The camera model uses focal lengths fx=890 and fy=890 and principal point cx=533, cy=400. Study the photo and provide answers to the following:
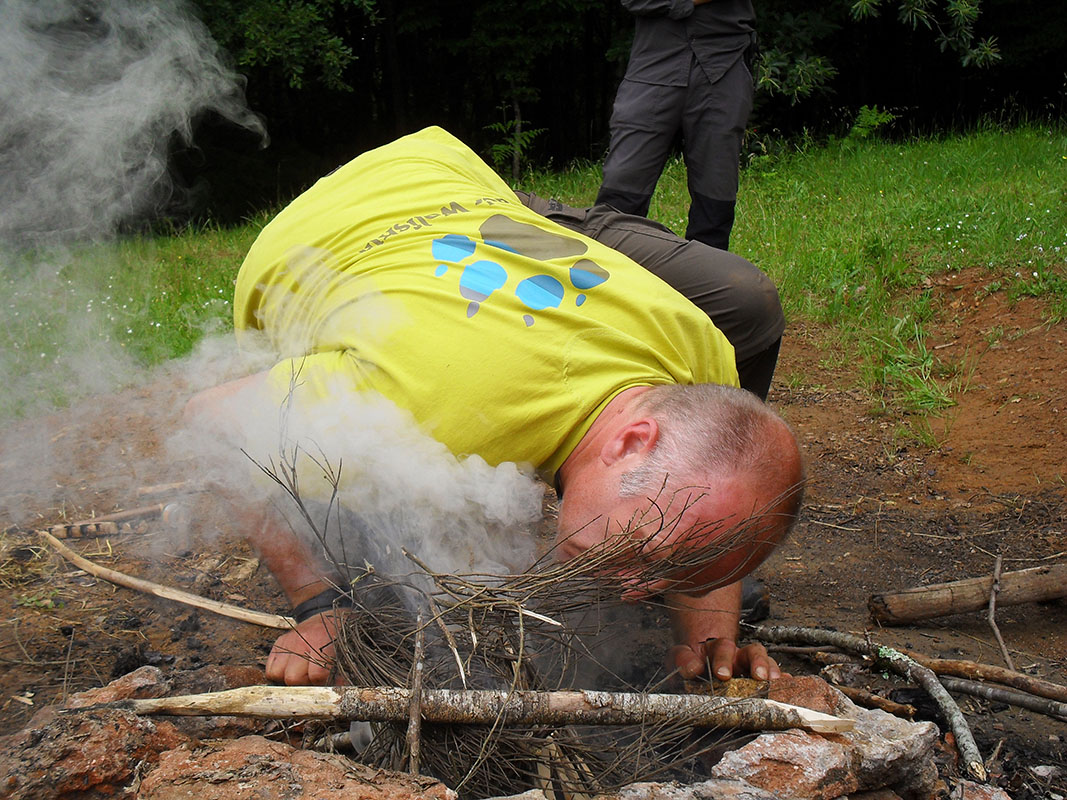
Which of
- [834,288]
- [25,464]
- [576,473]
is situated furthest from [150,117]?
[834,288]

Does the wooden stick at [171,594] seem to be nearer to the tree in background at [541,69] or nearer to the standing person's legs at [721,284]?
the standing person's legs at [721,284]

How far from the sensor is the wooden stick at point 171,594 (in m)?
2.62

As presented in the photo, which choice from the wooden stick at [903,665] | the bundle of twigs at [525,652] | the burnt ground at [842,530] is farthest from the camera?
the burnt ground at [842,530]

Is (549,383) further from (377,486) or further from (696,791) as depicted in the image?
(696,791)

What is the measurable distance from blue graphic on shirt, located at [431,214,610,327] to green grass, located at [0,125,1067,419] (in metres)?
2.72

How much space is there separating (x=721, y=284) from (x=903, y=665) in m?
1.19

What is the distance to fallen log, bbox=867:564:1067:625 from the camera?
104 inches

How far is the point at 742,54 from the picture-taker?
5023 millimetres

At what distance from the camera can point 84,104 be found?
137 inches

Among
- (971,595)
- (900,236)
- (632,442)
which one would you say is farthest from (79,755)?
(900,236)

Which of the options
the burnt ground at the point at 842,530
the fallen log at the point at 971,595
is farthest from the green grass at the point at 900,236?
the fallen log at the point at 971,595

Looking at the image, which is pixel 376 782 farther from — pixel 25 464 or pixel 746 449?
pixel 25 464

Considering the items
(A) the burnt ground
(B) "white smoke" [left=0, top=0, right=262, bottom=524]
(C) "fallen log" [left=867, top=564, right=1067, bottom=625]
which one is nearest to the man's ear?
(A) the burnt ground

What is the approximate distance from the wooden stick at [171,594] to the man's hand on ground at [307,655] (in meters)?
0.38
